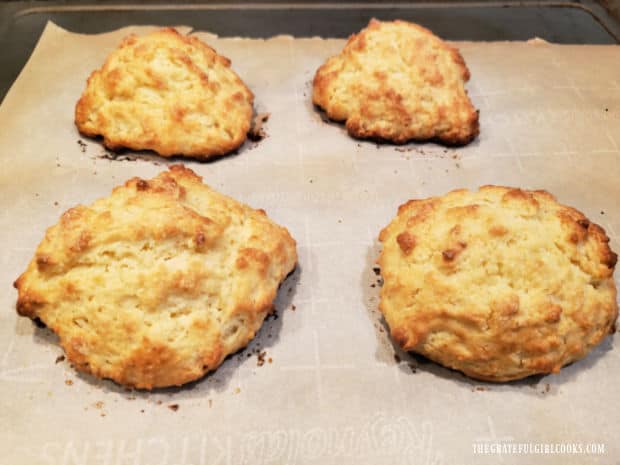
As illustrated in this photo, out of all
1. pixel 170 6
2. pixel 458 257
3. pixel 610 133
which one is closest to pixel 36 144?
pixel 170 6

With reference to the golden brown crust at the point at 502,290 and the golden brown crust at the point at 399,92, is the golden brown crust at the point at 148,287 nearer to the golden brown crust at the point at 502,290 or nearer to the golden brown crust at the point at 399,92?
the golden brown crust at the point at 502,290

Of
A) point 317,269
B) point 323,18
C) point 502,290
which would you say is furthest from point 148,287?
point 323,18

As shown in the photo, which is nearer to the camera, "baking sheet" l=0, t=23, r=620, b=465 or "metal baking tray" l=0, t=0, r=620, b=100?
"baking sheet" l=0, t=23, r=620, b=465

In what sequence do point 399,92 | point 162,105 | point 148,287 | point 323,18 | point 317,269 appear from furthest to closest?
point 323,18 → point 399,92 → point 162,105 → point 317,269 → point 148,287

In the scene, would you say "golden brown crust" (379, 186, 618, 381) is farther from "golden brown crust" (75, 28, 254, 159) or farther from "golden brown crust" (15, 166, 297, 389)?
"golden brown crust" (75, 28, 254, 159)

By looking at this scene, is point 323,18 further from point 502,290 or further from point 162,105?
point 502,290

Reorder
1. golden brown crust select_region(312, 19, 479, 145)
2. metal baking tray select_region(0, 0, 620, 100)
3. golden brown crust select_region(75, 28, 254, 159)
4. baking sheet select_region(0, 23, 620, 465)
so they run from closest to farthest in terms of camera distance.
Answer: baking sheet select_region(0, 23, 620, 465) → golden brown crust select_region(75, 28, 254, 159) → golden brown crust select_region(312, 19, 479, 145) → metal baking tray select_region(0, 0, 620, 100)


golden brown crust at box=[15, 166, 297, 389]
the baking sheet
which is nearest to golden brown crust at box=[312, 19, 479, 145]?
the baking sheet
